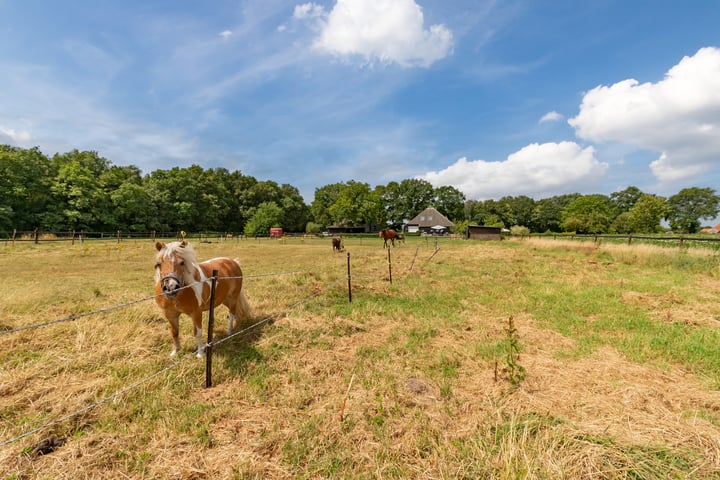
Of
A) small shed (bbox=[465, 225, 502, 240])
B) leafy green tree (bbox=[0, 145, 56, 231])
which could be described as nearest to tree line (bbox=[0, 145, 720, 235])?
leafy green tree (bbox=[0, 145, 56, 231])

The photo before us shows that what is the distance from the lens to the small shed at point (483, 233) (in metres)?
35.3

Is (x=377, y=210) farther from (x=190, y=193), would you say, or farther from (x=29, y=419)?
(x=29, y=419)

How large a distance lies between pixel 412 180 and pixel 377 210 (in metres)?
19.7

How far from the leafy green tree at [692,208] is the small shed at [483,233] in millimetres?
65862

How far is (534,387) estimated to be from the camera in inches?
143

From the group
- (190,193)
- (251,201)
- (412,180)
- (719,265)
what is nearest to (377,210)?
(412,180)

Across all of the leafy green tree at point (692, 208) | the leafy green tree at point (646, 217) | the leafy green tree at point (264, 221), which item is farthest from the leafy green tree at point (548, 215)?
the leafy green tree at point (264, 221)

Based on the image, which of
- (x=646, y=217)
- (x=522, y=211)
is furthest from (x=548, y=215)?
(x=646, y=217)

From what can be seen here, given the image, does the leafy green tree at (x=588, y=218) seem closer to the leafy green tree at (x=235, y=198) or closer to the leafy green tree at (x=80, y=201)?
the leafy green tree at (x=235, y=198)

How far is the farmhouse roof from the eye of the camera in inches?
2573

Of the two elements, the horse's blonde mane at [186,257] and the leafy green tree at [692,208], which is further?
the leafy green tree at [692,208]

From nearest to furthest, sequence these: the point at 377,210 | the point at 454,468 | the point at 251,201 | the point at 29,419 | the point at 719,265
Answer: the point at 454,468 < the point at 29,419 < the point at 719,265 < the point at 377,210 < the point at 251,201

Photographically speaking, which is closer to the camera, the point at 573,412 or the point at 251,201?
the point at 573,412

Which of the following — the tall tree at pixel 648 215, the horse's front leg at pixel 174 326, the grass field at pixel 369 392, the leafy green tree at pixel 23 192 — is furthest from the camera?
the tall tree at pixel 648 215
